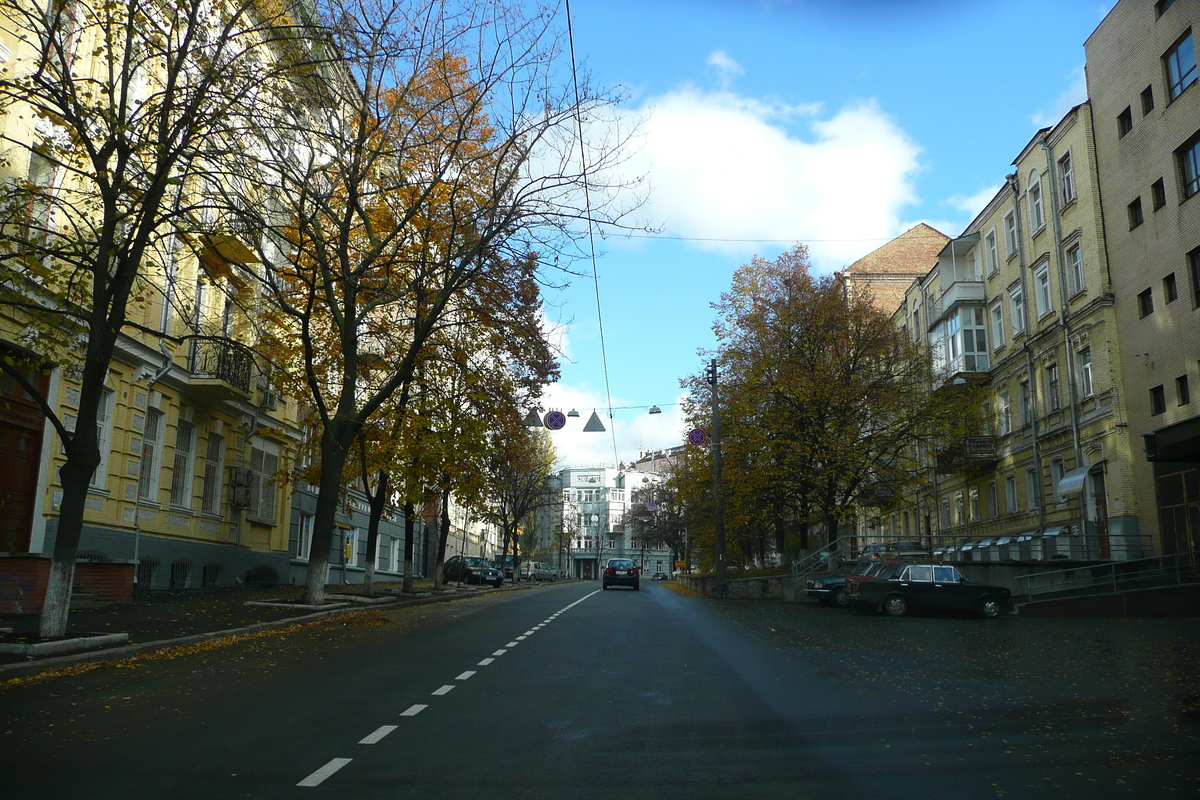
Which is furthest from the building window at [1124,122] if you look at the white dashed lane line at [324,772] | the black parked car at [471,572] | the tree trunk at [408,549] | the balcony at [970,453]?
the black parked car at [471,572]

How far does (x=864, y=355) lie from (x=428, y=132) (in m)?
20.2

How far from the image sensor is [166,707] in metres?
9.29

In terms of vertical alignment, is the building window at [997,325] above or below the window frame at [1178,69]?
below

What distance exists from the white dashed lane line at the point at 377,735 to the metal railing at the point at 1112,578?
969 inches

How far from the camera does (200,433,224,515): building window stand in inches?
1173

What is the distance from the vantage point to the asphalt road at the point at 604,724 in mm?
6547

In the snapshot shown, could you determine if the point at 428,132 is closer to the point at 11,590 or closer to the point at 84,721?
the point at 11,590

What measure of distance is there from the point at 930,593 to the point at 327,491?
15.8m

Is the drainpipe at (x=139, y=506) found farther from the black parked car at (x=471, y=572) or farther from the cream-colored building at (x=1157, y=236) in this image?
the black parked car at (x=471, y=572)

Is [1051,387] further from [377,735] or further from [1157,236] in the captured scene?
[377,735]

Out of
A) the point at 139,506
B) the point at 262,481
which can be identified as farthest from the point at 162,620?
the point at 262,481

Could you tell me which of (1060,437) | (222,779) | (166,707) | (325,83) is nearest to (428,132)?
(325,83)

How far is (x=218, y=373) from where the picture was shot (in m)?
28.2

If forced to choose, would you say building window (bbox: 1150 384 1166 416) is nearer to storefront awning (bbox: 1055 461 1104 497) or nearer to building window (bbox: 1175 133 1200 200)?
storefront awning (bbox: 1055 461 1104 497)
